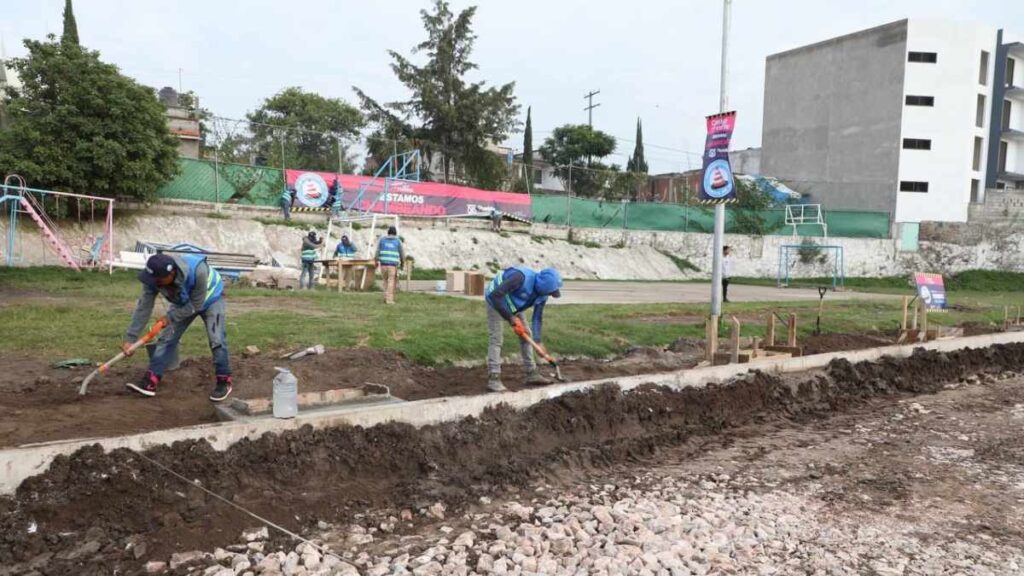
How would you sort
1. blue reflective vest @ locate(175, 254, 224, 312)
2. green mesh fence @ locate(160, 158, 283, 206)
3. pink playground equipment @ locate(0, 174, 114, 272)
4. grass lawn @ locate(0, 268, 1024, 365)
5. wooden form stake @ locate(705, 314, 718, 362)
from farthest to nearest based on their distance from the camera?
green mesh fence @ locate(160, 158, 283, 206), pink playground equipment @ locate(0, 174, 114, 272), wooden form stake @ locate(705, 314, 718, 362), grass lawn @ locate(0, 268, 1024, 365), blue reflective vest @ locate(175, 254, 224, 312)

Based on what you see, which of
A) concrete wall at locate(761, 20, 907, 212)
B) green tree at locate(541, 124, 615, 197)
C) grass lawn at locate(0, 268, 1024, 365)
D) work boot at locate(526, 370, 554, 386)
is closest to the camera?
work boot at locate(526, 370, 554, 386)

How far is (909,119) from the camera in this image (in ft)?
123

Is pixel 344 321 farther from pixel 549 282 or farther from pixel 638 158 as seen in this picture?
pixel 638 158

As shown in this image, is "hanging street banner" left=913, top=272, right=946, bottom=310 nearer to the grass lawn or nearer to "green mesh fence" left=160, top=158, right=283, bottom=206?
the grass lawn

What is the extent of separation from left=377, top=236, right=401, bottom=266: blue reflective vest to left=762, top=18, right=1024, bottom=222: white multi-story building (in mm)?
33294

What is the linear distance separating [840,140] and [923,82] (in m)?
5.05

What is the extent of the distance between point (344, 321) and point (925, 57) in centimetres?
4022

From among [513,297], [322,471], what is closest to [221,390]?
[322,471]

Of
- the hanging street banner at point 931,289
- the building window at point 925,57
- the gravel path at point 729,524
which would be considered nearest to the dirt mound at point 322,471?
the gravel path at point 729,524

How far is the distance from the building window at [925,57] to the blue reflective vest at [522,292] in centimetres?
3993

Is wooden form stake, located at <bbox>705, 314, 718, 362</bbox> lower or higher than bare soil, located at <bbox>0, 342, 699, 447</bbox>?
higher

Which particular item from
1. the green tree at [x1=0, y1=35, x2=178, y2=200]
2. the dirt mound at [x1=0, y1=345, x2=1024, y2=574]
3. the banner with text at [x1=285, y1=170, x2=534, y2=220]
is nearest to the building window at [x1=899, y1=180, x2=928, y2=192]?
the banner with text at [x1=285, y1=170, x2=534, y2=220]

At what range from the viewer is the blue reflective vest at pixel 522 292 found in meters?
6.38

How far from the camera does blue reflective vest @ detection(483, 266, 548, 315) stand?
6.38 meters
